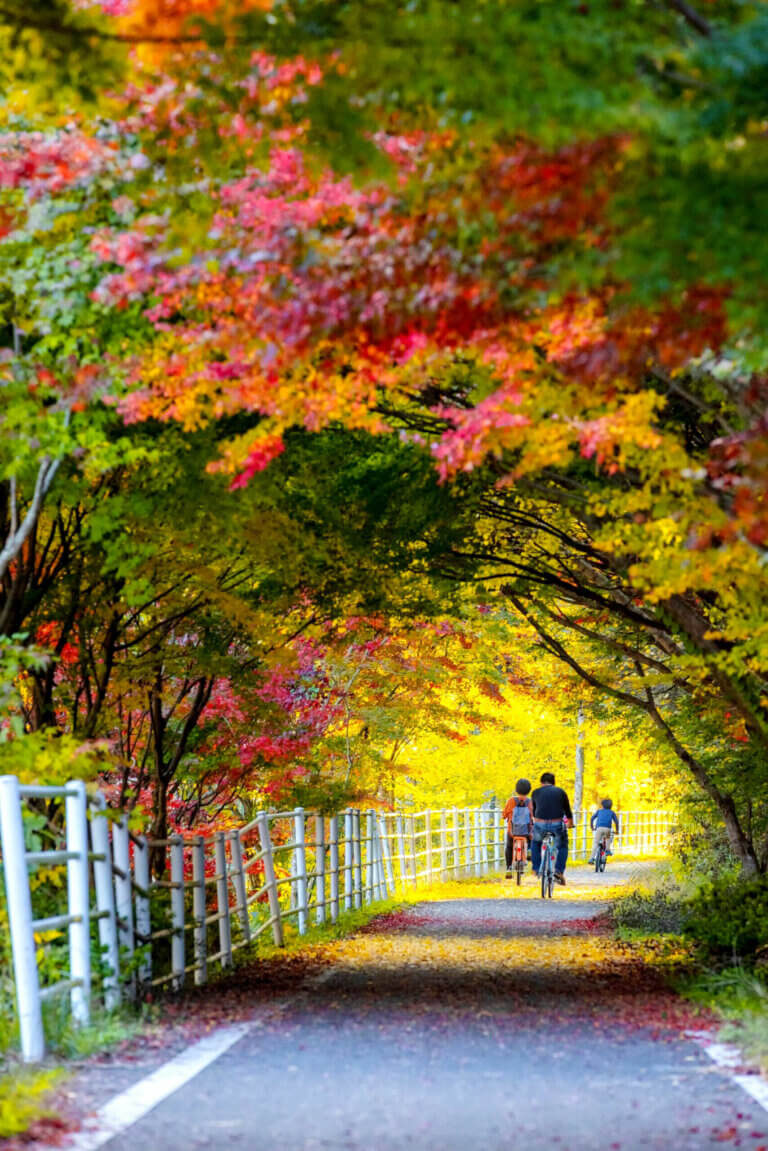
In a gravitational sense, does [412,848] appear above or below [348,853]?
below

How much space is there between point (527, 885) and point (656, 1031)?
24.0 meters

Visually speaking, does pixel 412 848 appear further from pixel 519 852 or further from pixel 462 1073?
pixel 462 1073

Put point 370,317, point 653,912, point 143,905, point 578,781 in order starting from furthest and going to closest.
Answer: point 578,781 → point 653,912 → point 143,905 → point 370,317

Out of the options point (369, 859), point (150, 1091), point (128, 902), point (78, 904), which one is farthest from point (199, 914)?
point (369, 859)

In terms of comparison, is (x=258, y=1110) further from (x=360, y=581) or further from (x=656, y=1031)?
(x=360, y=581)

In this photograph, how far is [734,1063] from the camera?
798 cm

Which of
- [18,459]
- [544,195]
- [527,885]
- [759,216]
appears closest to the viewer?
[759,216]

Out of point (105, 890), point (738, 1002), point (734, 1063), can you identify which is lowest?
point (738, 1002)

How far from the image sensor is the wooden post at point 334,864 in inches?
784

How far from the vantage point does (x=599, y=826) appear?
3775cm

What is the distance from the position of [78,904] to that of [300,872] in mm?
9327

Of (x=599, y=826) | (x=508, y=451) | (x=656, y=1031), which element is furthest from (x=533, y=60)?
(x=599, y=826)

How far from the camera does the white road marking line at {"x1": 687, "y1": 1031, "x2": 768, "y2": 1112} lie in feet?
23.2

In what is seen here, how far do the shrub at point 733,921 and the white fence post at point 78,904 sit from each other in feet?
19.9
